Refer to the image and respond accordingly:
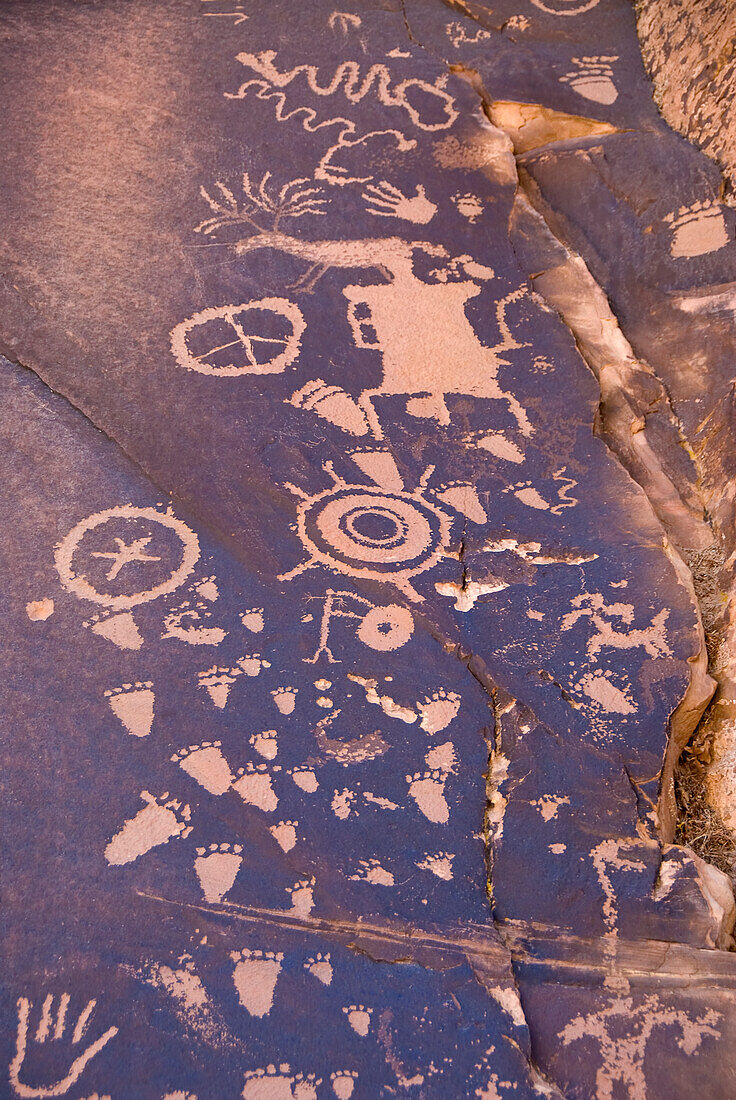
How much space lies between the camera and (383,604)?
140 centimetres

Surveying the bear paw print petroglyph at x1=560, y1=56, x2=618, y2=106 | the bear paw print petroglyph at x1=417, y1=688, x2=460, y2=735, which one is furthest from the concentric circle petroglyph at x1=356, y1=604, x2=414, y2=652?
the bear paw print petroglyph at x1=560, y1=56, x2=618, y2=106

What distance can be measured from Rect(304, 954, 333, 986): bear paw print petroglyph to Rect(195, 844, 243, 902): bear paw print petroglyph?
5.5 inches

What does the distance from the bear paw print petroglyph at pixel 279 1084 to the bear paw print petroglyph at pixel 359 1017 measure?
69 millimetres

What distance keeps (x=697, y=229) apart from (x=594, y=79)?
27.8 inches

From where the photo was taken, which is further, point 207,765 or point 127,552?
point 127,552

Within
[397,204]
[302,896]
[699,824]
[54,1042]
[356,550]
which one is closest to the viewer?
[54,1042]

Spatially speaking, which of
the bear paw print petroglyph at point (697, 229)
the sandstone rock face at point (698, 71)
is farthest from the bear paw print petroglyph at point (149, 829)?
the sandstone rock face at point (698, 71)

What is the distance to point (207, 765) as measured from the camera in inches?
45.9

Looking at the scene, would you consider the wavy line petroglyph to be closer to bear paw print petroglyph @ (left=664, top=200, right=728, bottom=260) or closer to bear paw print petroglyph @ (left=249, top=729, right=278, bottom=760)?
bear paw print petroglyph @ (left=664, top=200, right=728, bottom=260)

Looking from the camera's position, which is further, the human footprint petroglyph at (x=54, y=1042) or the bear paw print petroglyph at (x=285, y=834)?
the bear paw print petroglyph at (x=285, y=834)

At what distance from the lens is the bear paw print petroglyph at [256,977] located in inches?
38.9

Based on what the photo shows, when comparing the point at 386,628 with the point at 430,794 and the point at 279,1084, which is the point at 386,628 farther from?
the point at 279,1084

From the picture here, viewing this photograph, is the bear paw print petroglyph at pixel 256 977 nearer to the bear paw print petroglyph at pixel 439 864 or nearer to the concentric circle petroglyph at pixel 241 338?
the bear paw print petroglyph at pixel 439 864

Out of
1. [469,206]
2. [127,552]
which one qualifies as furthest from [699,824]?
[469,206]
